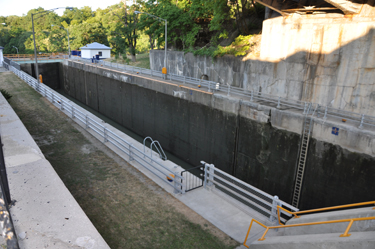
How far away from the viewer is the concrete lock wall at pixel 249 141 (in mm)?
13117

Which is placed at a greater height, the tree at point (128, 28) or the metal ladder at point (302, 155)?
the tree at point (128, 28)

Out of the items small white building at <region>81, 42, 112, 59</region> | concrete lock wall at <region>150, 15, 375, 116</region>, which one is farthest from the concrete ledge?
small white building at <region>81, 42, 112, 59</region>

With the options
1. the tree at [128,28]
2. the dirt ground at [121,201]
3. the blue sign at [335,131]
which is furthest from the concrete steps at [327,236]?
the tree at [128,28]

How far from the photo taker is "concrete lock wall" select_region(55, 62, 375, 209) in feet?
43.0

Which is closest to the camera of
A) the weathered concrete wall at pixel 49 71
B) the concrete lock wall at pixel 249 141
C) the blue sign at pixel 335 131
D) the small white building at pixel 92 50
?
the concrete lock wall at pixel 249 141

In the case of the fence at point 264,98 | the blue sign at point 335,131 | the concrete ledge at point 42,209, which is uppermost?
the fence at point 264,98

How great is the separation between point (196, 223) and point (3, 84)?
3084 centimetres

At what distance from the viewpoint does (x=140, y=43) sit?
310 ft

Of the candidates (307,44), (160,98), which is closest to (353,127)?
(307,44)

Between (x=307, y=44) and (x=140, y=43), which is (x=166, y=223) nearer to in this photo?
(x=307, y=44)

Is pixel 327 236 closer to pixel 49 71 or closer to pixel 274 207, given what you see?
pixel 274 207

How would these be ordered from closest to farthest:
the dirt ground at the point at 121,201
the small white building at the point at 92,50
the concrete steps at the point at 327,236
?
the concrete steps at the point at 327,236
the dirt ground at the point at 121,201
the small white building at the point at 92,50

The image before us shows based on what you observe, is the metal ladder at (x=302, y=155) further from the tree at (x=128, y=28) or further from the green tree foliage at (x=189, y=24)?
the tree at (x=128, y=28)

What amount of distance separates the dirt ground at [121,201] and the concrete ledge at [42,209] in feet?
3.11
